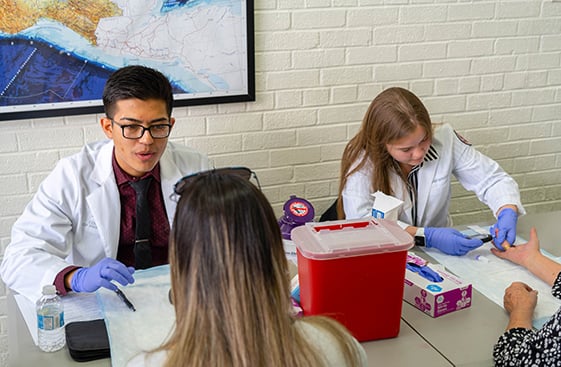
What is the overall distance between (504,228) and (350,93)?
931mm

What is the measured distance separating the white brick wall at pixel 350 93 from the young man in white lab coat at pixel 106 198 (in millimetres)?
472

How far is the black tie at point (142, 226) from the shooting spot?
1.95 m

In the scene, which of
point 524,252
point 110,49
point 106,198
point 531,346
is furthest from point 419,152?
point 110,49

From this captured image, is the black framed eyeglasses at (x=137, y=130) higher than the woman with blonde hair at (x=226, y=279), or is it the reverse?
the black framed eyeglasses at (x=137, y=130)

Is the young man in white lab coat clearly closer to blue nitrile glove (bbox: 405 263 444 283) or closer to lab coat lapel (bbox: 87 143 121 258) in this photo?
lab coat lapel (bbox: 87 143 121 258)

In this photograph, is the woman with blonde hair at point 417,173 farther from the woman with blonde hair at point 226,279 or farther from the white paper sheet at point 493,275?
the woman with blonde hair at point 226,279

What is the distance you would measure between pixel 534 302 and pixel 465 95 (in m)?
1.42

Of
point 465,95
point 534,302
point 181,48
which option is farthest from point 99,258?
point 465,95

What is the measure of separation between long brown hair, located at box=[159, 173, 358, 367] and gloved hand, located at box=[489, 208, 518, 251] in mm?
1155

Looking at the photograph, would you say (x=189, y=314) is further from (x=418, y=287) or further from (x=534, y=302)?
(x=534, y=302)

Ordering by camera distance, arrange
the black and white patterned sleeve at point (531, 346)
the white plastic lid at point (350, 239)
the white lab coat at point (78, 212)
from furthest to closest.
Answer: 1. the white lab coat at point (78, 212)
2. the white plastic lid at point (350, 239)
3. the black and white patterned sleeve at point (531, 346)

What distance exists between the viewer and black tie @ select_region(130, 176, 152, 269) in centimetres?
195

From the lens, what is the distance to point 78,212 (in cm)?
196

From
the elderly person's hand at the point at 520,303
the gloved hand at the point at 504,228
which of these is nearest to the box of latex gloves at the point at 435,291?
the elderly person's hand at the point at 520,303
